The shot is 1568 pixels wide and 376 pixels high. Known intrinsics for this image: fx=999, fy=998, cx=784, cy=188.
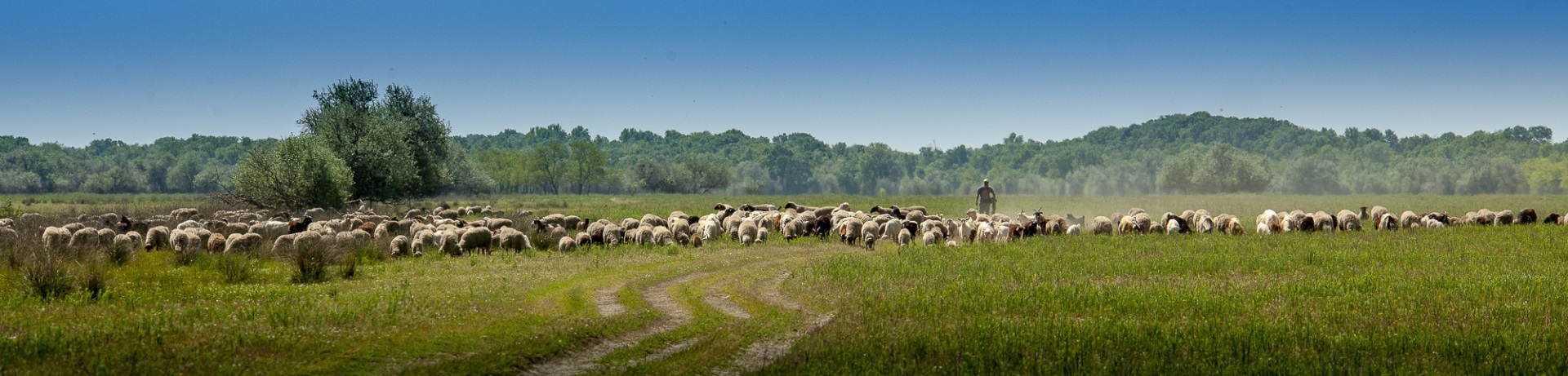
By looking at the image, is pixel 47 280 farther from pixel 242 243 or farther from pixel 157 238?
pixel 157 238

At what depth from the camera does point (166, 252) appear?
80.5 feet

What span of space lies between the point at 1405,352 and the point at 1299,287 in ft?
16.3

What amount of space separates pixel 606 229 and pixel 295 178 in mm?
23779

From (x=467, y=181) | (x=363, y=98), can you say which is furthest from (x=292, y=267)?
(x=467, y=181)

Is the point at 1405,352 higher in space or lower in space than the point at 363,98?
lower

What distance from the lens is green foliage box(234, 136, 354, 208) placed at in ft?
151

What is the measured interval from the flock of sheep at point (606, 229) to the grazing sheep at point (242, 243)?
0.10 feet

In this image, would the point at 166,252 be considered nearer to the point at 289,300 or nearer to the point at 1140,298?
the point at 289,300

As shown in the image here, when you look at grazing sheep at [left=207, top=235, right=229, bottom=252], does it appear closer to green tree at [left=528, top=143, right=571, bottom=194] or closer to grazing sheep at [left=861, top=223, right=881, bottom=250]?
grazing sheep at [left=861, top=223, right=881, bottom=250]

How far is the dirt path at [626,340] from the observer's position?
449 inches

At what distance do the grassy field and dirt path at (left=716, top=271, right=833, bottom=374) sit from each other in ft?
0.18

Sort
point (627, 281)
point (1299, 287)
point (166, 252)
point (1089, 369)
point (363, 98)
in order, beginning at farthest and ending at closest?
point (363, 98)
point (166, 252)
point (627, 281)
point (1299, 287)
point (1089, 369)

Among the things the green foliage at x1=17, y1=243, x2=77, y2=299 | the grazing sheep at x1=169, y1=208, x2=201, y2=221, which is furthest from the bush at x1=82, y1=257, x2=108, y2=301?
the grazing sheep at x1=169, y1=208, x2=201, y2=221

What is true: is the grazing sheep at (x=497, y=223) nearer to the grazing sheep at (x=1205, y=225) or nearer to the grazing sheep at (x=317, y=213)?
the grazing sheep at (x=317, y=213)
